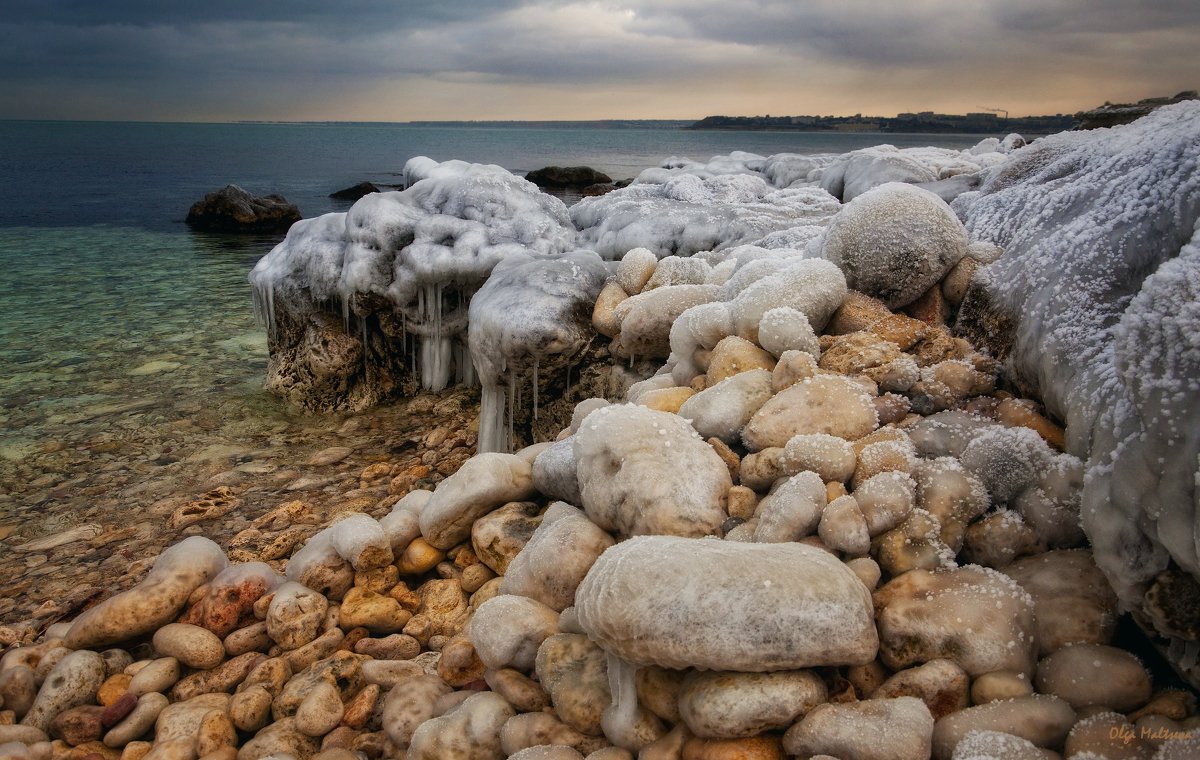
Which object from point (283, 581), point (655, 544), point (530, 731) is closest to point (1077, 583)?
point (655, 544)

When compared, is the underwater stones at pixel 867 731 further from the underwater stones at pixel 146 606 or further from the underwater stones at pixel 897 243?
the underwater stones at pixel 146 606

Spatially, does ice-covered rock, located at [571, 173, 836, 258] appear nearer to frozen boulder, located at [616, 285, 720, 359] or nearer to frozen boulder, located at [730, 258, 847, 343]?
frozen boulder, located at [616, 285, 720, 359]

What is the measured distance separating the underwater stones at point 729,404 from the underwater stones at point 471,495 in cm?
105

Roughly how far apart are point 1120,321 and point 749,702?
1.58 meters

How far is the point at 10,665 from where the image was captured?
11.4ft

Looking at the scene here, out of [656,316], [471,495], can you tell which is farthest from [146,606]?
[656,316]

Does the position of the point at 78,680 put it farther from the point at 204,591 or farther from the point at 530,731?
the point at 530,731

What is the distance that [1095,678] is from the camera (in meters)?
1.87

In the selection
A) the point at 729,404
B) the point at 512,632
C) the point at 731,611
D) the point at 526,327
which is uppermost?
the point at 729,404

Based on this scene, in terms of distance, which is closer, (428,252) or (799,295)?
(799,295)

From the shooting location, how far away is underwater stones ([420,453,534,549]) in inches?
147

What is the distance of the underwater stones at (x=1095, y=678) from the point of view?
183 cm

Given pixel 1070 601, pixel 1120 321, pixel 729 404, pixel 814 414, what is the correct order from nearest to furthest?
pixel 1070 601 → pixel 1120 321 → pixel 814 414 → pixel 729 404

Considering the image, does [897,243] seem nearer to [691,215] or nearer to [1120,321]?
[1120,321]
